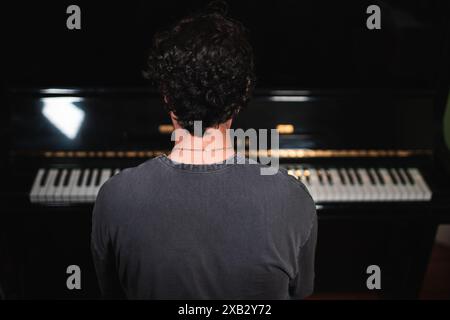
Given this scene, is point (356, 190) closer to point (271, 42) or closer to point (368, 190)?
point (368, 190)

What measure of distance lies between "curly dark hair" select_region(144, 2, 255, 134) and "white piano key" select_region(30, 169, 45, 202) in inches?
43.6

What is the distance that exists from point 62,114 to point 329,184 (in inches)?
49.7

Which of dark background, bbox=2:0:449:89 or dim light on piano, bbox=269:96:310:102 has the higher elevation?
dark background, bbox=2:0:449:89

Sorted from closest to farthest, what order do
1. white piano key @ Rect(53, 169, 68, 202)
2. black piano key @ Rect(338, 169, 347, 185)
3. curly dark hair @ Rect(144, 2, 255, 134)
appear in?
curly dark hair @ Rect(144, 2, 255, 134)
white piano key @ Rect(53, 169, 68, 202)
black piano key @ Rect(338, 169, 347, 185)

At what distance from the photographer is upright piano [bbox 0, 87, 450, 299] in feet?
6.64

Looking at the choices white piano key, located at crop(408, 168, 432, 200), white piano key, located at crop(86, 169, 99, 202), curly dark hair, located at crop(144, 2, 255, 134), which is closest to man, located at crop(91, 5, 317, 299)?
curly dark hair, located at crop(144, 2, 255, 134)

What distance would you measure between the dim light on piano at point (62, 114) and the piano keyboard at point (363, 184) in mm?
1026

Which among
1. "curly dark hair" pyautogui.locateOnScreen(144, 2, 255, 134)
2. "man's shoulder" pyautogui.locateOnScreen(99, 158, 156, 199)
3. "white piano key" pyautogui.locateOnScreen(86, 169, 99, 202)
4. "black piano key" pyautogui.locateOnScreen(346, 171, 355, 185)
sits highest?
"curly dark hair" pyautogui.locateOnScreen(144, 2, 255, 134)

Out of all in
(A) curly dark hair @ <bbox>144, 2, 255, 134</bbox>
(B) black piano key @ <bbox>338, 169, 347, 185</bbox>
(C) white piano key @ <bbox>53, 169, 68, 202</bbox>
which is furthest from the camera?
(B) black piano key @ <bbox>338, 169, 347, 185</bbox>

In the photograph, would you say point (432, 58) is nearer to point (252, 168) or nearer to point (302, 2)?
point (302, 2)

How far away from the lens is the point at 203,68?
1.02 meters

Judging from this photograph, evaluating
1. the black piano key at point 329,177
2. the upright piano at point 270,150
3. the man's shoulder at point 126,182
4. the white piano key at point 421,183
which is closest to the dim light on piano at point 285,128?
the upright piano at point 270,150

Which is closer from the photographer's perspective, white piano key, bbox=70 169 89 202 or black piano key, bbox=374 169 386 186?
white piano key, bbox=70 169 89 202

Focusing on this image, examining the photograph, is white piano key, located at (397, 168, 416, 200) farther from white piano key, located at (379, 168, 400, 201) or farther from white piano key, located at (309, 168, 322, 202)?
white piano key, located at (309, 168, 322, 202)
